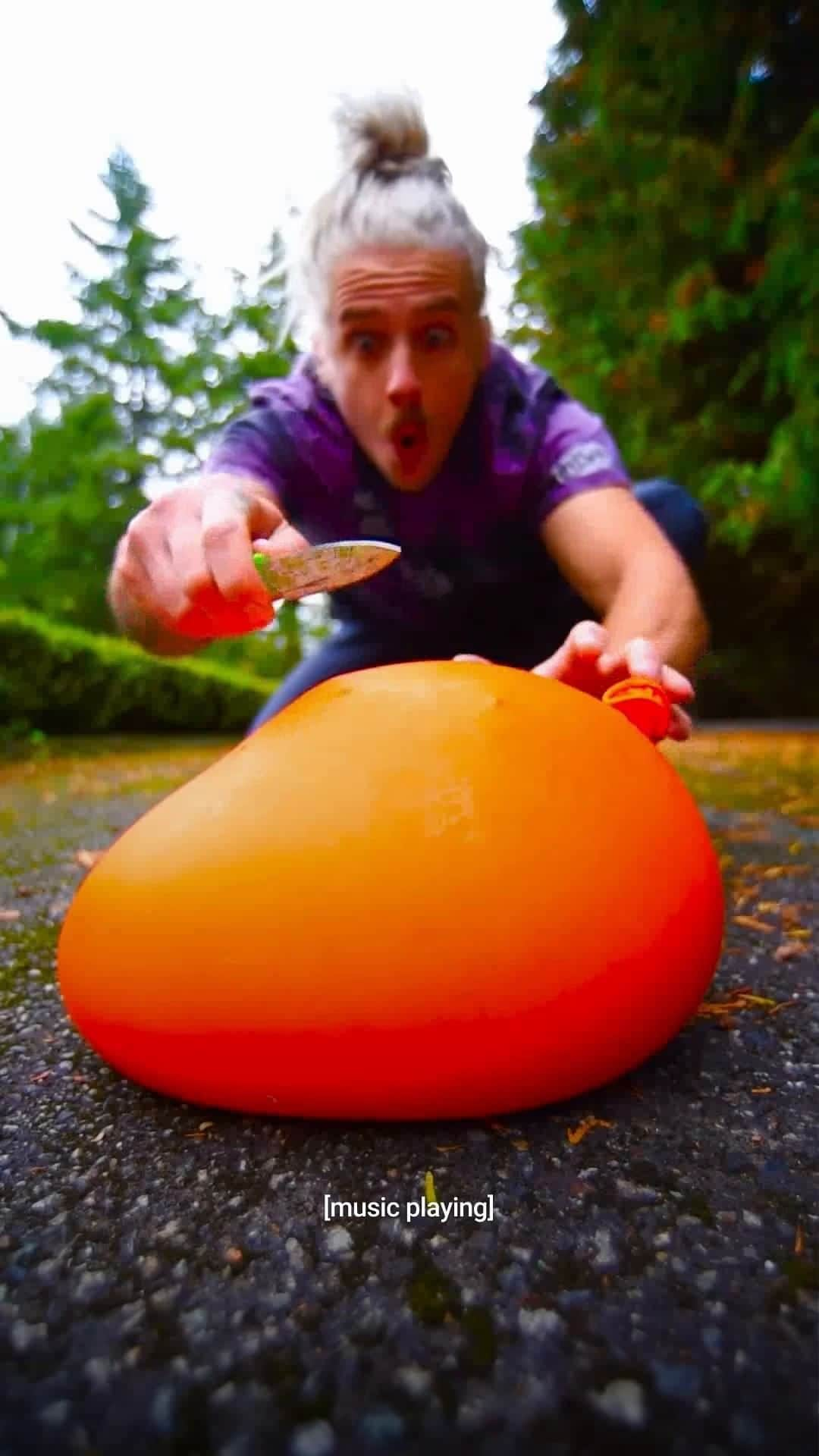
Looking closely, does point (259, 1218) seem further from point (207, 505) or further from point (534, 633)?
point (534, 633)

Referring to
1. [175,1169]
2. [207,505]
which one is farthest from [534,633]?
[175,1169]

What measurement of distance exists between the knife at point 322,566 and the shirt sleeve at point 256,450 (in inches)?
29.3

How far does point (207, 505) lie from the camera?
3.85ft

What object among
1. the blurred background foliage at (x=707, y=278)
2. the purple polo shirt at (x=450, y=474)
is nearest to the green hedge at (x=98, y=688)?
the blurred background foliage at (x=707, y=278)

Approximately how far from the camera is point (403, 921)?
81 centimetres

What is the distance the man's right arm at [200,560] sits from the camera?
1065mm

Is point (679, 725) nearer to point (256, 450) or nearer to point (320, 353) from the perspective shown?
point (256, 450)

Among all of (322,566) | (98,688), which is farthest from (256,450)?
(98,688)

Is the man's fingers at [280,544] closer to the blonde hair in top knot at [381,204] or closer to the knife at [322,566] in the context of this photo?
the knife at [322,566]

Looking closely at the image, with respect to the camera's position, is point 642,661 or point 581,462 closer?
point 642,661

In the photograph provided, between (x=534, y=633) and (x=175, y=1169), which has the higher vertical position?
(x=534, y=633)

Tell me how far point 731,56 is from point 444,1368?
5.91 m

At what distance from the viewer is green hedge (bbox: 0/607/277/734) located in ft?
21.2

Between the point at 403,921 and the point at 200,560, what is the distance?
1.76 ft
